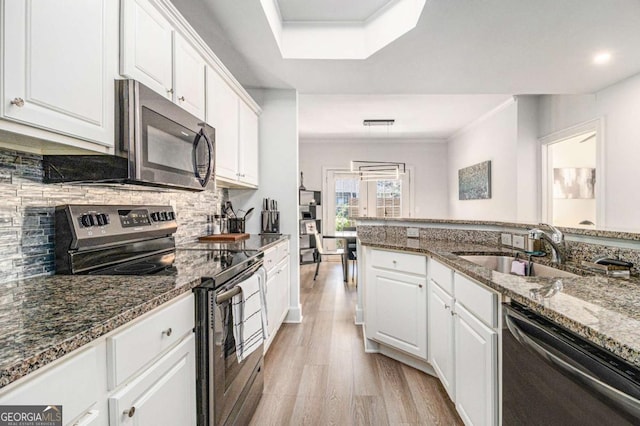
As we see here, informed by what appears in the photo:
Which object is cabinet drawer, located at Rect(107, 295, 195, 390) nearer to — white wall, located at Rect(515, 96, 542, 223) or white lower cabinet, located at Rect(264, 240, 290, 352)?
white lower cabinet, located at Rect(264, 240, 290, 352)

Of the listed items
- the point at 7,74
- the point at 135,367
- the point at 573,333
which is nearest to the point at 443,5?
the point at 573,333

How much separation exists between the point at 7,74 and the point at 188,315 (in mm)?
875

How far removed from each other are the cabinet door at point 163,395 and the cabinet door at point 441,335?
1.35m

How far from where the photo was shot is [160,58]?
1.54 meters

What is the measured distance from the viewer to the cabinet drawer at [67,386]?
1.81 feet

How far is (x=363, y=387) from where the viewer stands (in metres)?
2.05

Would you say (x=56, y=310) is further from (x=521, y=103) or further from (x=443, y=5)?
(x=521, y=103)

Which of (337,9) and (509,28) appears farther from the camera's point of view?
(337,9)

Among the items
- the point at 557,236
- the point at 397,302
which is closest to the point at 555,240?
the point at 557,236

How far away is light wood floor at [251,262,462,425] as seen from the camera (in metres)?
1.76

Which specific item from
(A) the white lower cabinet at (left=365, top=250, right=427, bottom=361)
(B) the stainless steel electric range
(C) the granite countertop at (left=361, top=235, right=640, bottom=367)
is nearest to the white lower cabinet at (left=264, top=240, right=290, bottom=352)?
(B) the stainless steel electric range

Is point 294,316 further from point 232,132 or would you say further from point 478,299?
point 478,299

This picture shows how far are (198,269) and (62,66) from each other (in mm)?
844

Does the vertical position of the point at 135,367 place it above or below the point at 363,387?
above
